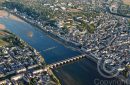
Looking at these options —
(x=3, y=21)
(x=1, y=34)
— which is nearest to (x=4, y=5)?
(x=3, y=21)

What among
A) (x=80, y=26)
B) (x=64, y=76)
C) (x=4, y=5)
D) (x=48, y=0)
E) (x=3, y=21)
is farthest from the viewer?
(x=48, y=0)

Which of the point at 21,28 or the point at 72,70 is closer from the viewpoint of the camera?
the point at 72,70

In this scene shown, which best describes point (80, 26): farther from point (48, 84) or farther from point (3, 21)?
point (48, 84)

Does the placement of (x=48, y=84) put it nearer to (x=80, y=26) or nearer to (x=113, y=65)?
(x=113, y=65)

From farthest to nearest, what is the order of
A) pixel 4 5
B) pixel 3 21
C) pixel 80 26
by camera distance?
pixel 4 5 → pixel 3 21 → pixel 80 26

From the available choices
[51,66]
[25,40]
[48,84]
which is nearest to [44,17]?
[25,40]

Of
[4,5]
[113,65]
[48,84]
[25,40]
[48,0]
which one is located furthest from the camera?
[48,0]
